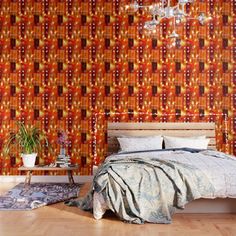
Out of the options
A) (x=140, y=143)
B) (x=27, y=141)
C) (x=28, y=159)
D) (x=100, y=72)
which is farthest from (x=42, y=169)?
(x=100, y=72)

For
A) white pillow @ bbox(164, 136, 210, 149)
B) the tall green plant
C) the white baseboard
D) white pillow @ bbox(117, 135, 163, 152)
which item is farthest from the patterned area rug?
white pillow @ bbox(164, 136, 210, 149)

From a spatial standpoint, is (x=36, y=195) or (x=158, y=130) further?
(x=158, y=130)

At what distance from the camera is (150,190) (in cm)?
459

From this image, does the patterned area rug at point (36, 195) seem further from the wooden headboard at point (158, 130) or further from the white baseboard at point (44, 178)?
the wooden headboard at point (158, 130)

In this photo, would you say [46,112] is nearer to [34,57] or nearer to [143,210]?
[34,57]

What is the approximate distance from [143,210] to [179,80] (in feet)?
11.8

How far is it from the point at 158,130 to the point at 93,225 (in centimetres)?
330

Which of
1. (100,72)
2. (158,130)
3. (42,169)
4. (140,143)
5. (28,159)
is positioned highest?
(100,72)

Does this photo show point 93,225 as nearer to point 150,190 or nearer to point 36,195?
point 150,190

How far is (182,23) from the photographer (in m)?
7.65

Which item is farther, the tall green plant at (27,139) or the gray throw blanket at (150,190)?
the tall green plant at (27,139)

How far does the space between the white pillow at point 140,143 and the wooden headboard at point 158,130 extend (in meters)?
0.24

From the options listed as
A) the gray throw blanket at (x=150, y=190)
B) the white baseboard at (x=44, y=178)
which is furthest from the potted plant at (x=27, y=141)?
the gray throw blanket at (x=150, y=190)

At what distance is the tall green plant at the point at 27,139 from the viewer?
7.23m
